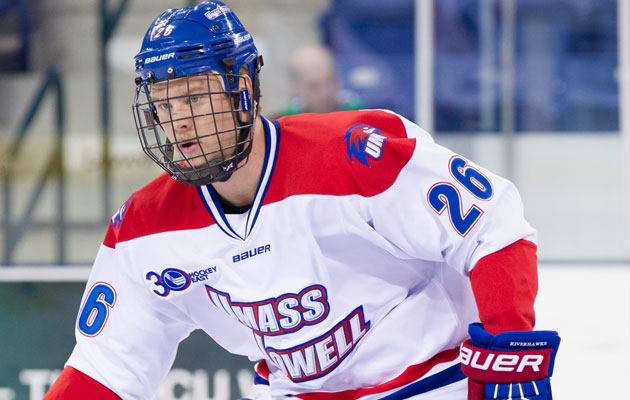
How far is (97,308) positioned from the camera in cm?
149

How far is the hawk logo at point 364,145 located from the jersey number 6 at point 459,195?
4.2 inches

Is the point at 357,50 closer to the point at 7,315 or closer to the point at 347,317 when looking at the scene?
the point at 7,315

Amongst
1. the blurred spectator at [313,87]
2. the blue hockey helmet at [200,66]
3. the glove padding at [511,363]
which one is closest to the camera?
the glove padding at [511,363]

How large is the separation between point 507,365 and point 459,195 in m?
0.26

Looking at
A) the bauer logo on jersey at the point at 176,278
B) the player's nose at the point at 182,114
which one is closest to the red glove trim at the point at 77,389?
the bauer logo on jersey at the point at 176,278

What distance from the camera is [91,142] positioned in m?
3.97

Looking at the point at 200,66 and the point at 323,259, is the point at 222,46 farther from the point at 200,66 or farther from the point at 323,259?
the point at 323,259

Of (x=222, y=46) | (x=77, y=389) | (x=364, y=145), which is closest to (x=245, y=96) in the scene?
(x=222, y=46)

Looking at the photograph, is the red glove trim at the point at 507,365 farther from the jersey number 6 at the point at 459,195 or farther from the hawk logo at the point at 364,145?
the hawk logo at the point at 364,145

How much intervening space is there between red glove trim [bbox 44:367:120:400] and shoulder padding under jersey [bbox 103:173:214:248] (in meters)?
0.25

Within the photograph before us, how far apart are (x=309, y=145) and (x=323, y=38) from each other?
9.31 feet

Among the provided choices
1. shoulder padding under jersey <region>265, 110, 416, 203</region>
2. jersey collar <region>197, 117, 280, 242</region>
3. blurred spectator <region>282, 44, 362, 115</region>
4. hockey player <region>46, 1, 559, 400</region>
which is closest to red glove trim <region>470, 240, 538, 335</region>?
hockey player <region>46, 1, 559, 400</region>

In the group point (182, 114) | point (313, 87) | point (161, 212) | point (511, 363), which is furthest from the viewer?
point (313, 87)

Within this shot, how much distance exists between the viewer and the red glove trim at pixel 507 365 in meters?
1.17
